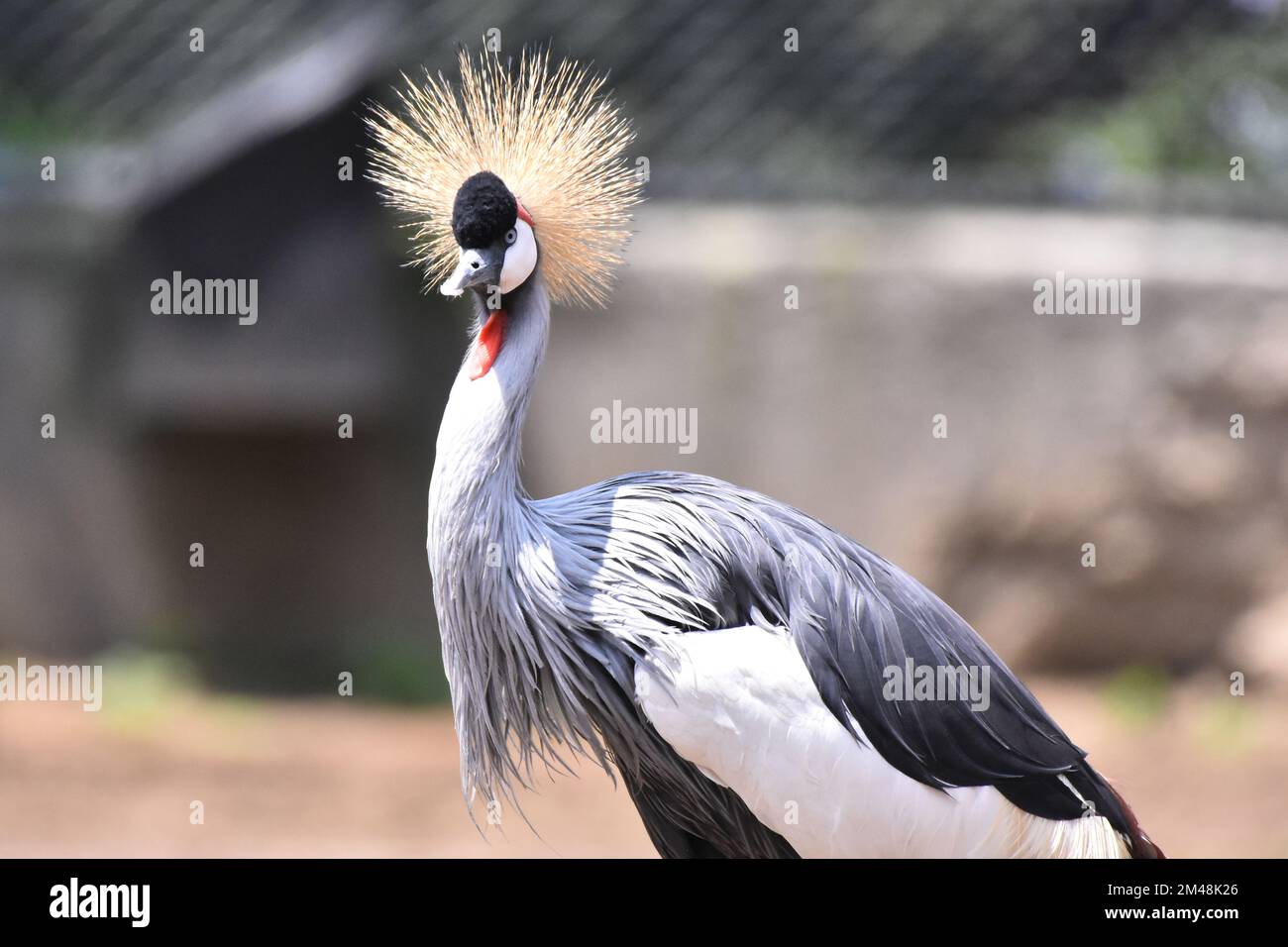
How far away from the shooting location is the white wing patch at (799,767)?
1595mm

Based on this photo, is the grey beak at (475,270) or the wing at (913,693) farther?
the wing at (913,693)

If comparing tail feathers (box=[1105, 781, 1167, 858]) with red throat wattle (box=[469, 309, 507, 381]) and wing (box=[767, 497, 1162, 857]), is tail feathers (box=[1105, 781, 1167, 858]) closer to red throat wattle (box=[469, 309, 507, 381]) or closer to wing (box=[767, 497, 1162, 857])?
wing (box=[767, 497, 1162, 857])

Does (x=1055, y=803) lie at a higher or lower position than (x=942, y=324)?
lower

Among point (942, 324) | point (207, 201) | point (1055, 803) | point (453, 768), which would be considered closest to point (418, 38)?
point (207, 201)

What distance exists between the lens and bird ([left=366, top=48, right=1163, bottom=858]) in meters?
1.63

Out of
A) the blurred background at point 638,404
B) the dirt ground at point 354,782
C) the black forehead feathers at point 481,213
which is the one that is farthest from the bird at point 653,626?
the blurred background at point 638,404

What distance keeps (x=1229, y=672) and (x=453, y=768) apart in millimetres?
2326

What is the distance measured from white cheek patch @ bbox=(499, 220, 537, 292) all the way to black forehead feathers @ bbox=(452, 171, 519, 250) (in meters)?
0.02

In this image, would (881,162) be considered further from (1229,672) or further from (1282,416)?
(1229,672)

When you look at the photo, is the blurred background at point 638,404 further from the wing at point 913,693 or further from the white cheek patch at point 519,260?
the white cheek patch at point 519,260

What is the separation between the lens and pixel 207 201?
420 centimetres

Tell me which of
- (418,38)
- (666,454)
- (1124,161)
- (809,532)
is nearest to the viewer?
(809,532)

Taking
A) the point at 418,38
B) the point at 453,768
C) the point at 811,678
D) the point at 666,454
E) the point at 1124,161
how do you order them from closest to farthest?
the point at 811,678
the point at 453,768
the point at 666,454
the point at 418,38
the point at 1124,161

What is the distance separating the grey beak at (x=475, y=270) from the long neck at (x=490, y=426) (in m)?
0.08
